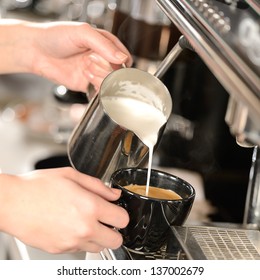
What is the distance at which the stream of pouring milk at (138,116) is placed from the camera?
1062 mm

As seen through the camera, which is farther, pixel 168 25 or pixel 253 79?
pixel 168 25

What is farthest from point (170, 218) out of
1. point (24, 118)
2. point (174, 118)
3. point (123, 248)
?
point (24, 118)

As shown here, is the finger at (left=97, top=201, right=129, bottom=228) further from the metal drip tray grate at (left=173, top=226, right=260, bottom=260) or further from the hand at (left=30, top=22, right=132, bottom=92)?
the hand at (left=30, top=22, right=132, bottom=92)

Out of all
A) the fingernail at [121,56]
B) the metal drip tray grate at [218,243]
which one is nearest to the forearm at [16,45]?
the fingernail at [121,56]

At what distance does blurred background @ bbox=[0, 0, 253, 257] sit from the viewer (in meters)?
1.81

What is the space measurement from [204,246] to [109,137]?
0.80 ft

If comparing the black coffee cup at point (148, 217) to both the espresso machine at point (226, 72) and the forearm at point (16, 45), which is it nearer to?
the espresso machine at point (226, 72)

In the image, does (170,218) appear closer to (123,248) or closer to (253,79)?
(123,248)

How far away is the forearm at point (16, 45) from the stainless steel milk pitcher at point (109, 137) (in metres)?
0.35

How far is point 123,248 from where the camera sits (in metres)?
0.96

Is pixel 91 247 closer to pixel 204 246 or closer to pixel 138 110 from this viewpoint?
pixel 204 246

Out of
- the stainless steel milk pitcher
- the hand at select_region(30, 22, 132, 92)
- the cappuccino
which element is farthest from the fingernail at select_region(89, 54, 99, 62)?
the cappuccino

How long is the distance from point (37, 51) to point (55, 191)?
0.56 metres
